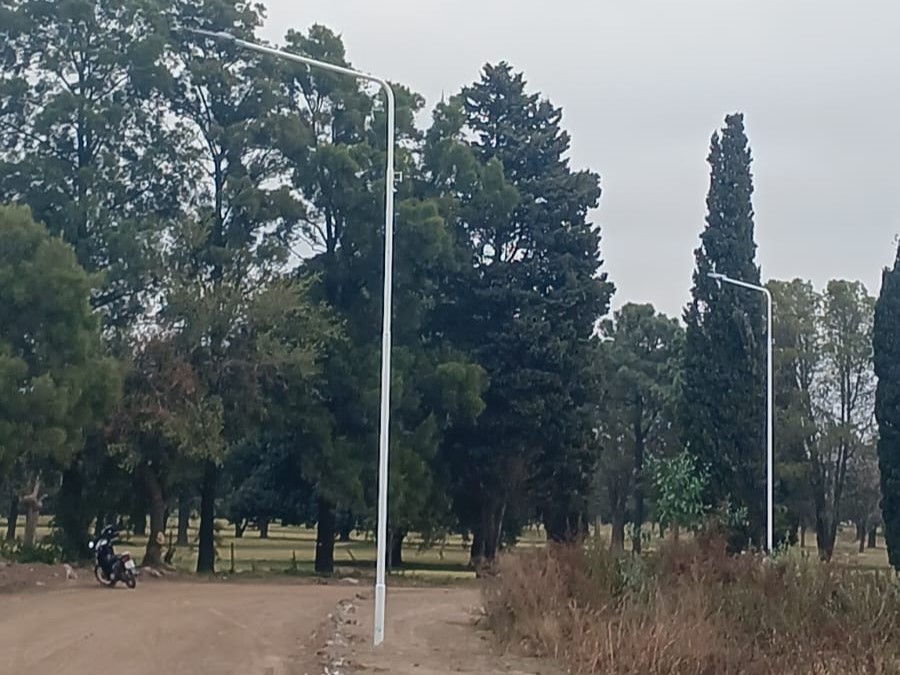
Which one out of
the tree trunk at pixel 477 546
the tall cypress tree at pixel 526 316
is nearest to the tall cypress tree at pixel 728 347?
the tall cypress tree at pixel 526 316

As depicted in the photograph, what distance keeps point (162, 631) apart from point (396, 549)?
87.0ft

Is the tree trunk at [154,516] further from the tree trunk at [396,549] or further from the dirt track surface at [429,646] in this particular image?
the dirt track surface at [429,646]

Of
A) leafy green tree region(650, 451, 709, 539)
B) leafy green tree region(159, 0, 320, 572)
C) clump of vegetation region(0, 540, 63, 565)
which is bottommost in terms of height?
clump of vegetation region(0, 540, 63, 565)

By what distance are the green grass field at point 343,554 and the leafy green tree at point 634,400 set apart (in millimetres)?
8670

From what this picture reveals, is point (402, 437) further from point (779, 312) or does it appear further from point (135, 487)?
point (779, 312)

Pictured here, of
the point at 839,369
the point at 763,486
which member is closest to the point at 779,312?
the point at 839,369

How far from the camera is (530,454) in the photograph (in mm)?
40688

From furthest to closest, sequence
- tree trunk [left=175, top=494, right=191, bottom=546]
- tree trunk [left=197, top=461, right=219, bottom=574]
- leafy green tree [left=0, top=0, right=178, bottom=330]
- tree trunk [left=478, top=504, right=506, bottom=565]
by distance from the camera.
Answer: tree trunk [left=175, top=494, right=191, bottom=546], tree trunk [left=478, top=504, right=506, bottom=565], tree trunk [left=197, top=461, right=219, bottom=574], leafy green tree [left=0, top=0, right=178, bottom=330]

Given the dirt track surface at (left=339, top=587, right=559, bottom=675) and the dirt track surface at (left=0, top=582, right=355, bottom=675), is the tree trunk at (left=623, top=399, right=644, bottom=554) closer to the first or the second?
the dirt track surface at (left=0, top=582, right=355, bottom=675)

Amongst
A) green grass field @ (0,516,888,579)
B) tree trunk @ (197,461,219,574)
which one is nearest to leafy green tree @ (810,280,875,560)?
green grass field @ (0,516,888,579)

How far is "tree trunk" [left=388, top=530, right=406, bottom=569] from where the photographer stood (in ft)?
138

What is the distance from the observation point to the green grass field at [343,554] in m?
39.8

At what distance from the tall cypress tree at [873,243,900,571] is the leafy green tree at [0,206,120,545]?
22.4 meters

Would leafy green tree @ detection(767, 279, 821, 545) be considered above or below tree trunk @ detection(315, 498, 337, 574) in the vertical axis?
above
